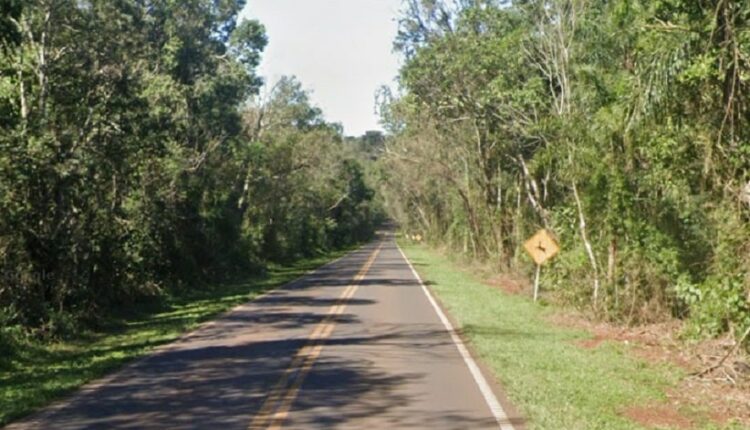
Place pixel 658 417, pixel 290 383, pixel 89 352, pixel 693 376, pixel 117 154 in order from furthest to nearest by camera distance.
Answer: pixel 117 154
pixel 89 352
pixel 693 376
pixel 290 383
pixel 658 417

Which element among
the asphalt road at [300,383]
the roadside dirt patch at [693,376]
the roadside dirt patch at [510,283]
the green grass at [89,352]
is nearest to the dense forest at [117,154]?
the green grass at [89,352]

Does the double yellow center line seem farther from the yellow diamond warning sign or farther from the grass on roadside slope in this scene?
the yellow diamond warning sign

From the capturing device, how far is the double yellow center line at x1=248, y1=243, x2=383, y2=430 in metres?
10.0

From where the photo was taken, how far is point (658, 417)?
415 inches

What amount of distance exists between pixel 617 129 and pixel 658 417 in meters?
9.29

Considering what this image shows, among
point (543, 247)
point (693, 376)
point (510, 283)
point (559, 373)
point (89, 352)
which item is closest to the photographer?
point (693, 376)

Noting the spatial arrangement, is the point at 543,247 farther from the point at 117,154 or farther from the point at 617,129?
the point at 117,154

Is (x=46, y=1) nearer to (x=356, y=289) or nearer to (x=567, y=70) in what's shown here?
(x=567, y=70)

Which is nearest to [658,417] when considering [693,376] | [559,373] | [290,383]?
[693,376]

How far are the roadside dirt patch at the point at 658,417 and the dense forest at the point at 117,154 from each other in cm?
948

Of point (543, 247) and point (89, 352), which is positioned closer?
point (89, 352)

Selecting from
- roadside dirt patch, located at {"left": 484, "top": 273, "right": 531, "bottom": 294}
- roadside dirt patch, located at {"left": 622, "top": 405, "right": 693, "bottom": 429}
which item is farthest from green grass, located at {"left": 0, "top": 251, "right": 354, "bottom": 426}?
roadside dirt patch, located at {"left": 484, "top": 273, "right": 531, "bottom": 294}

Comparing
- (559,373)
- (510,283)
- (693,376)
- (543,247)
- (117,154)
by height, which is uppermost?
(117,154)

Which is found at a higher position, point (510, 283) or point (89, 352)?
point (89, 352)
